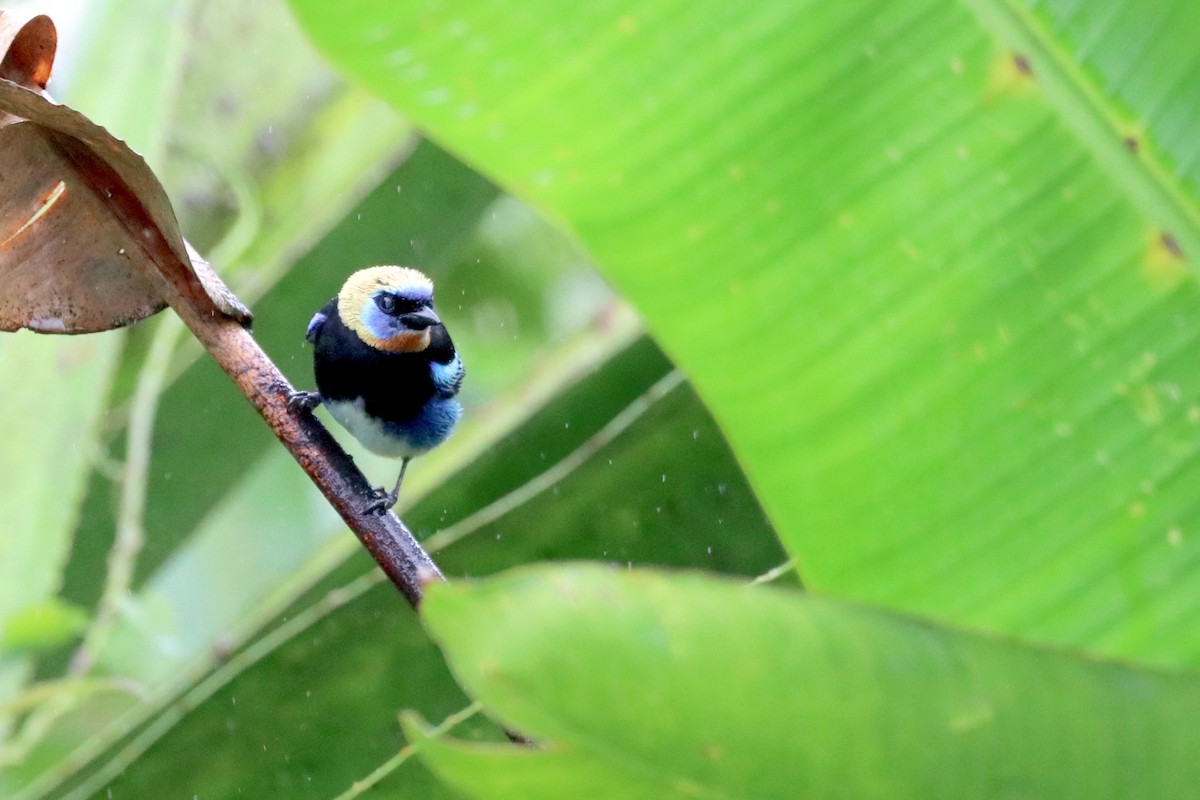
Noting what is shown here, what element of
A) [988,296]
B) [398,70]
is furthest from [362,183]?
[988,296]

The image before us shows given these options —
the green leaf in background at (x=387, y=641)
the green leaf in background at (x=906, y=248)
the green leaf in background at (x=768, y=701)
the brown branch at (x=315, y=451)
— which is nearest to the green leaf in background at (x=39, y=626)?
the green leaf in background at (x=387, y=641)

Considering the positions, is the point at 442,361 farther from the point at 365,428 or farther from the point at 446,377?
the point at 365,428

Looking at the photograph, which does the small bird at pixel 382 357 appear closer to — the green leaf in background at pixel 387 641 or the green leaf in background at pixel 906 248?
the green leaf in background at pixel 387 641

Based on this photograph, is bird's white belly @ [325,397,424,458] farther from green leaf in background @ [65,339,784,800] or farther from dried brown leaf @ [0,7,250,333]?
dried brown leaf @ [0,7,250,333]

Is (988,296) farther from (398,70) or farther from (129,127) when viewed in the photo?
(129,127)

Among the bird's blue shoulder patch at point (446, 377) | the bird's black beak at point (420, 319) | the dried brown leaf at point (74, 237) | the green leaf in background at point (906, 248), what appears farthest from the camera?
the bird's blue shoulder patch at point (446, 377)

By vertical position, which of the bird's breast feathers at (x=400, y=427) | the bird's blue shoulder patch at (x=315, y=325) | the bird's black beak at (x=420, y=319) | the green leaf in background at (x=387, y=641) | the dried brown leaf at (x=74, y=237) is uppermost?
the dried brown leaf at (x=74, y=237)

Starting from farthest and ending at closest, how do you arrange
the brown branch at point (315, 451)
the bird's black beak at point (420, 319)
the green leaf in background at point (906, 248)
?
the bird's black beak at point (420, 319), the brown branch at point (315, 451), the green leaf in background at point (906, 248)
